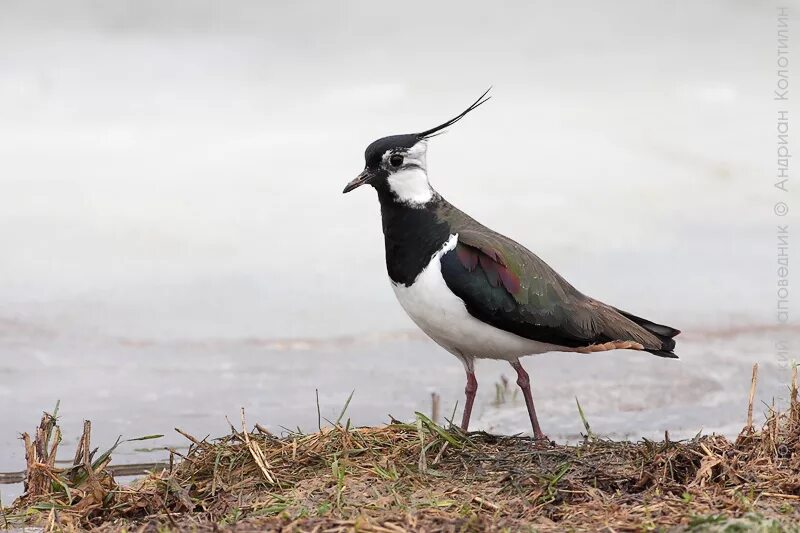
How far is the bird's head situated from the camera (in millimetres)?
6992

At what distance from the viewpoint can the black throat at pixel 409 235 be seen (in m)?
6.73

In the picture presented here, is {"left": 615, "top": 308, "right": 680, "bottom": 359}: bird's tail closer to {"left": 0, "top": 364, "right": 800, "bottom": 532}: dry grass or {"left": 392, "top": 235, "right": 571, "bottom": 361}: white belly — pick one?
{"left": 392, "top": 235, "right": 571, "bottom": 361}: white belly

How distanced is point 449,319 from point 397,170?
0.96 metres

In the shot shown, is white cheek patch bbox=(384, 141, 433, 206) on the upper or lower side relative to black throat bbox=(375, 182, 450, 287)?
upper

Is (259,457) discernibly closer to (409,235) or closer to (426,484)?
(426,484)

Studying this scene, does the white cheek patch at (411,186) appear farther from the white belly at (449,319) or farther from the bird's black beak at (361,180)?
the white belly at (449,319)

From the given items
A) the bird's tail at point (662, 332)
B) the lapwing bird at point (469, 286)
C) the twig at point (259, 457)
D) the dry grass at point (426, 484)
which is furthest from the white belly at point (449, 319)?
the twig at point (259, 457)

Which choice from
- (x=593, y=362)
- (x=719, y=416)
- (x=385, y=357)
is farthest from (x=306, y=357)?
(x=719, y=416)

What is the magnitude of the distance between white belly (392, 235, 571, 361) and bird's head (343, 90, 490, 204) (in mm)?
393

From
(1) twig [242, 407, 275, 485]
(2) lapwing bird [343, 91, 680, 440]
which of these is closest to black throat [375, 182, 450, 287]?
(2) lapwing bird [343, 91, 680, 440]

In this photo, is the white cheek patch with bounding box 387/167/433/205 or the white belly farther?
the white cheek patch with bounding box 387/167/433/205

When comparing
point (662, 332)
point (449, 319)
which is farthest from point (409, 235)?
point (662, 332)

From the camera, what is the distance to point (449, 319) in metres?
6.60

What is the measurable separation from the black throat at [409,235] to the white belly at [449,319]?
0.05 meters
